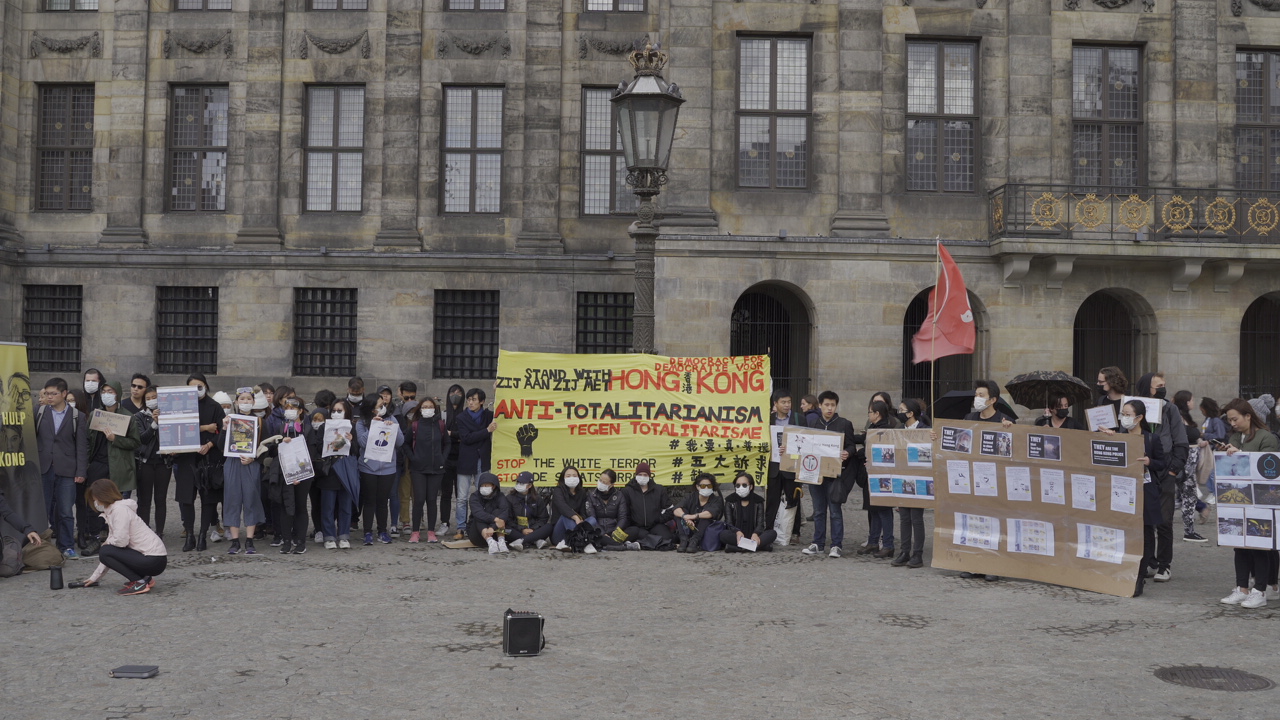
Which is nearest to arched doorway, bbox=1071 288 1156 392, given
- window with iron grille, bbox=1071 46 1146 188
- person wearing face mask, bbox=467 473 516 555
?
window with iron grille, bbox=1071 46 1146 188

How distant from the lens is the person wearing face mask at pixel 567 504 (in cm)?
1385

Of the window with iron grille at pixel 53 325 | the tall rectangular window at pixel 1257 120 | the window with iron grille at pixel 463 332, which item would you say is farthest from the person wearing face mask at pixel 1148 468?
the window with iron grille at pixel 53 325

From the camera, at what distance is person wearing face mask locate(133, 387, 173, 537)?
44.9 feet

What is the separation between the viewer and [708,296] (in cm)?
2141

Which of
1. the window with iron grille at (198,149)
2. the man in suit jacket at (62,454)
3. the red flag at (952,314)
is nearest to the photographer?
the man in suit jacket at (62,454)

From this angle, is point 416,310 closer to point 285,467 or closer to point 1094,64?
point 285,467

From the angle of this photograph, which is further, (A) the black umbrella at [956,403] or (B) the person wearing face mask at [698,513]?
(A) the black umbrella at [956,403]

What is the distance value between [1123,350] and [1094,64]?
594 centimetres

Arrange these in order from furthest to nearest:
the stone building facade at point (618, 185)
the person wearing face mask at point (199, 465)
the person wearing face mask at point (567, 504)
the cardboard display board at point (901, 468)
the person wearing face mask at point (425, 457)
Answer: the stone building facade at point (618, 185)
the person wearing face mask at point (425, 457)
the person wearing face mask at point (567, 504)
the person wearing face mask at point (199, 465)
the cardboard display board at point (901, 468)

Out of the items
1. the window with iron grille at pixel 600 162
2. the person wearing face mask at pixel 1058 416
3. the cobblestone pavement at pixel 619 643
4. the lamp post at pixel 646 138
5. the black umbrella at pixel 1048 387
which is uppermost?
the window with iron grille at pixel 600 162

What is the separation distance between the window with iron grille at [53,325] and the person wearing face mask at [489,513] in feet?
50.4

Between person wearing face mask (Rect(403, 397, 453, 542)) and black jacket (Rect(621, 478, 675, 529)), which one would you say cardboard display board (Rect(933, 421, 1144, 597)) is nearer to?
black jacket (Rect(621, 478, 675, 529))

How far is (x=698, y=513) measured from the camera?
46.2 feet

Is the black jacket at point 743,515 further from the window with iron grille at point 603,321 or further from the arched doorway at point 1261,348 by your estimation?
the arched doorway at point 1261,348
